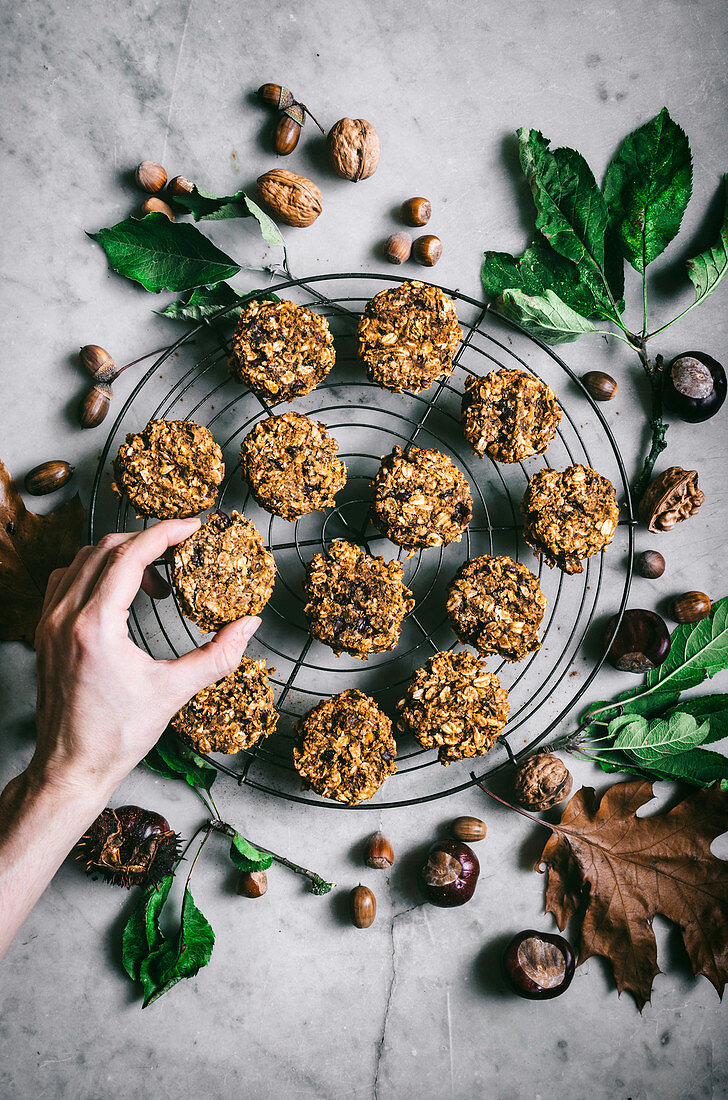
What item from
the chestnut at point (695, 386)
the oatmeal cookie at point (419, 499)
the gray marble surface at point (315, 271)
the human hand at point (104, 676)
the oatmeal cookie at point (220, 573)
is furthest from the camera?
the chestnut at point (695, 386)

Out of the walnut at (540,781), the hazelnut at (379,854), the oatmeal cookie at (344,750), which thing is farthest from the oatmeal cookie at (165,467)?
the walnut at (540,781)

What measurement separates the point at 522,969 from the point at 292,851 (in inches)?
39.5

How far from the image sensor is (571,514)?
8.34ft

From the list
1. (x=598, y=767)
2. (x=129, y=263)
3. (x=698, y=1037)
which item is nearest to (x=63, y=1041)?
(x=598, y=767)

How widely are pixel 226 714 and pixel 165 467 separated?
89 centimetres

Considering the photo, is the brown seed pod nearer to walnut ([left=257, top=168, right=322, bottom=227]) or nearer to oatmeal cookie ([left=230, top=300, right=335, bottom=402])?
oatmeal cookie ([left=230, top=300, right=335, bottom=402])

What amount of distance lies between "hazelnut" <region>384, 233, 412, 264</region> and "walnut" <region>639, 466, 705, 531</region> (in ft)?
4.56

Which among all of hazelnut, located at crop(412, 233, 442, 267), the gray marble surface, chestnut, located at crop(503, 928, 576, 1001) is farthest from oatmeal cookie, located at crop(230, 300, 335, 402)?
chestnut, located at crop(503, 928, 576, 1001)

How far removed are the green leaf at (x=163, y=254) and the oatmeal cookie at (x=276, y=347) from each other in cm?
28

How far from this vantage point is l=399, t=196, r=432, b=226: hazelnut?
2.76 m

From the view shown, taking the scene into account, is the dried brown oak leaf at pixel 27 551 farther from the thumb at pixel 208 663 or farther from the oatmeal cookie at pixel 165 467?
the thumb at pixel 208 663

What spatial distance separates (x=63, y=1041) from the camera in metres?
2.68

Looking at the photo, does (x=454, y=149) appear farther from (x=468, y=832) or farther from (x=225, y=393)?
(x=468, y=832)

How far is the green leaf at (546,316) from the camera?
2586 millimetres
